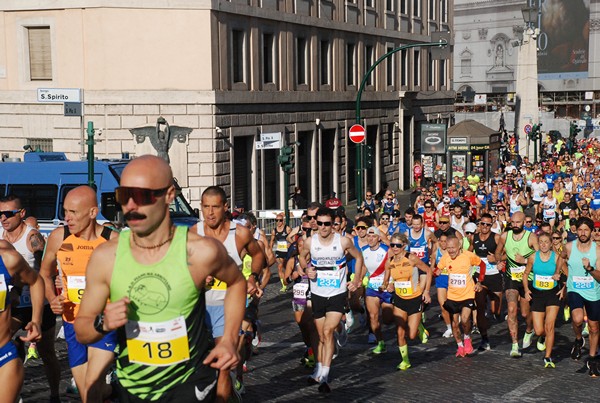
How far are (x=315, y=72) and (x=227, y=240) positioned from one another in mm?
27936

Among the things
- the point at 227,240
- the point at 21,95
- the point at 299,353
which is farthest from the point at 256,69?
the point at 227,240

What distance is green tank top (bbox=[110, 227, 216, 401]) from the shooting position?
4668 mm

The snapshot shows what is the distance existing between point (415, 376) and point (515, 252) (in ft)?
9.79

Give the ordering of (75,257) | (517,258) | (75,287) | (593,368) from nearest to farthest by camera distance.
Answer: (75,287) < (75,257) < (593,368) < (517,258)

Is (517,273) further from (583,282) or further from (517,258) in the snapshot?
(583,282)

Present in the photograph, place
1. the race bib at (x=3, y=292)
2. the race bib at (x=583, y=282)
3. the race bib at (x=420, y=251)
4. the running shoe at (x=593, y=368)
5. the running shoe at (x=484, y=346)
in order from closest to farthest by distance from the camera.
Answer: the race bib at (x=3, y=292) → the running shoe at (x=593, y=368) → the race bib at (x=583, y=282) → the running shoe at (x=484, y=346) → the race bib at (x=420, y=251)

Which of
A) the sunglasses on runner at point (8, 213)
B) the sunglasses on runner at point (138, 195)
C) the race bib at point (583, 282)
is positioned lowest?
the race bib at point (583, 282)

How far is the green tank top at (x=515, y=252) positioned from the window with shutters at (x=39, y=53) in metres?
19.5

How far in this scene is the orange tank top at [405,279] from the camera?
1225 cm

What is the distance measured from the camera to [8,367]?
21.8ft

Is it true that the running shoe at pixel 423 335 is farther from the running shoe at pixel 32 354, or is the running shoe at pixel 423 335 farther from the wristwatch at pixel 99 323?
the wristwatch at pixel 99 323

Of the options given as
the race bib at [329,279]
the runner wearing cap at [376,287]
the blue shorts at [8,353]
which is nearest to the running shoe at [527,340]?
the runner wearing cap at [376,287]

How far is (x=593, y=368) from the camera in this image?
37.9 ft

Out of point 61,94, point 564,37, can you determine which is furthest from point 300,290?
point 564,37
